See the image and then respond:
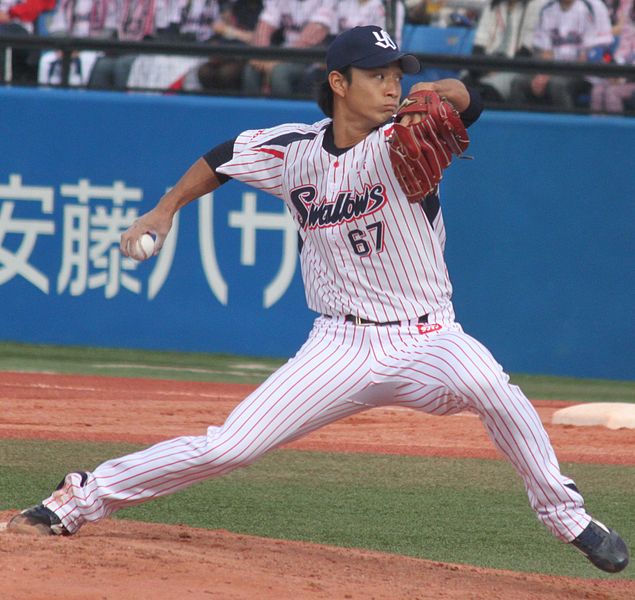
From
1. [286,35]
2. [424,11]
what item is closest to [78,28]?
[286,35]

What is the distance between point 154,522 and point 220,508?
0.39 m

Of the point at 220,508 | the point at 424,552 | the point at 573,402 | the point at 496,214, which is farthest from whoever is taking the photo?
the point at 496,214

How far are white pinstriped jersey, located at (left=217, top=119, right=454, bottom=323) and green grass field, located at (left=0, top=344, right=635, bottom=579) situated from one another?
98 cm

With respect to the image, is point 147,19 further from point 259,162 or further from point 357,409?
point 357,409

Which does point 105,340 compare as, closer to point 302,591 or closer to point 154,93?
point 154,93

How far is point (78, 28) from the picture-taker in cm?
989

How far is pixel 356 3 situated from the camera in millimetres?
9211

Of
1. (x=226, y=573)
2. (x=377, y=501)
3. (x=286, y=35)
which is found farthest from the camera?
(x=286, y=35)

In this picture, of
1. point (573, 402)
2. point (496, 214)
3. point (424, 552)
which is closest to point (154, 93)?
point (496, 214)

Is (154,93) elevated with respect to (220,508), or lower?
elevated

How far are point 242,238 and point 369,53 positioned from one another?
4919mm

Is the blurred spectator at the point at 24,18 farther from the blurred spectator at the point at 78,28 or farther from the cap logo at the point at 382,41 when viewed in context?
the cap logo at the point at 382,41

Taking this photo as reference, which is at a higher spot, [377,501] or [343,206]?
[343,206]

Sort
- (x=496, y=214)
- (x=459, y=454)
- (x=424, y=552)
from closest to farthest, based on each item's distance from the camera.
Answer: (x=424, y=552) < (x=459, y=454) < (x=496, y=214)
